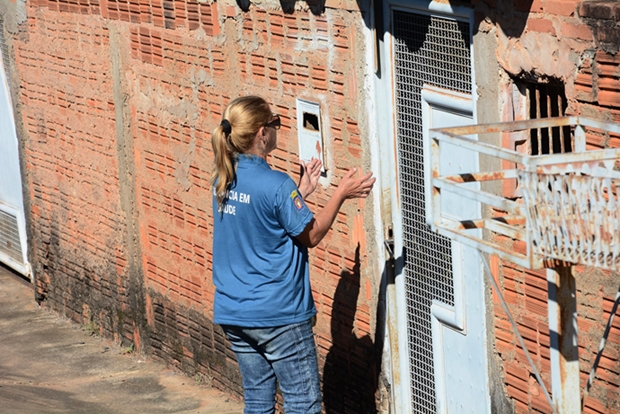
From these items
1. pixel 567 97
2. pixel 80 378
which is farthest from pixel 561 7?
pixel 80 378

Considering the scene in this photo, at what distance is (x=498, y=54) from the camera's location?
16.7 ft

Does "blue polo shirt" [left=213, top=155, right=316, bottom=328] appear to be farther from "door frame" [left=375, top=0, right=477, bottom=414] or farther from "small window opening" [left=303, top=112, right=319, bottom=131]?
"small window opening" [left=303, top=112, right=319, bottom=131]

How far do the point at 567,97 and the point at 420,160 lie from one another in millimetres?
1260

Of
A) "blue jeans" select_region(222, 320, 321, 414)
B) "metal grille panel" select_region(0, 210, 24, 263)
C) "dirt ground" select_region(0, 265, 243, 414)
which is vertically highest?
"blue jeans" select_region(222, 320, 321, 414)

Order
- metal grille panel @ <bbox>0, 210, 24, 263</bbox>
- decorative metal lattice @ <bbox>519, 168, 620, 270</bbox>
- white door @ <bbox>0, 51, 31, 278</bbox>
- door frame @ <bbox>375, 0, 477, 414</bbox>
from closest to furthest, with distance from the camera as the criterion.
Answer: decorative metal lattice @ <bbox>519, 168, 620, 270</bbox> → door frame @ <bbox>375, 0, 477, 414</bbox> → white door @ <bbox>0, 51, 31, 278</bbox> → metal grille panel @ <bbox>0, 210, 24, 263</bbox>

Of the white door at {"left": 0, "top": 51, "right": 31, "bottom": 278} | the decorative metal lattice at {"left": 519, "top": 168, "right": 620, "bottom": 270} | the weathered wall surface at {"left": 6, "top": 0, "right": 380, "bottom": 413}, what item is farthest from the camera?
the white door at {"left": 0, "top": 51, "right": 31, "bottom": 278}

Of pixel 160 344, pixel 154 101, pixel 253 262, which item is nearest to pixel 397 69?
pixel 253 262

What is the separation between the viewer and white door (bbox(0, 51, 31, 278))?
10500 millimetres

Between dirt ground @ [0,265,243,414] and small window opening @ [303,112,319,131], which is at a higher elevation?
small window opening @ [303,112,319,131]

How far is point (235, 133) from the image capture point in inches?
207

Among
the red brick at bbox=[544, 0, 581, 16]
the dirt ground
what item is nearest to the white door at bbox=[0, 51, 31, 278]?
the dirt ground

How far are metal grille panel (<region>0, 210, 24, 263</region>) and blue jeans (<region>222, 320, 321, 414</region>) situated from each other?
19.2ft

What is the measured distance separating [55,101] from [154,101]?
169cm

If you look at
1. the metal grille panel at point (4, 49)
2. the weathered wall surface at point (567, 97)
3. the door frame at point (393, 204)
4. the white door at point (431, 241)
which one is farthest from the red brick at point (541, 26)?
the metal grille panel at point (4, 49)
